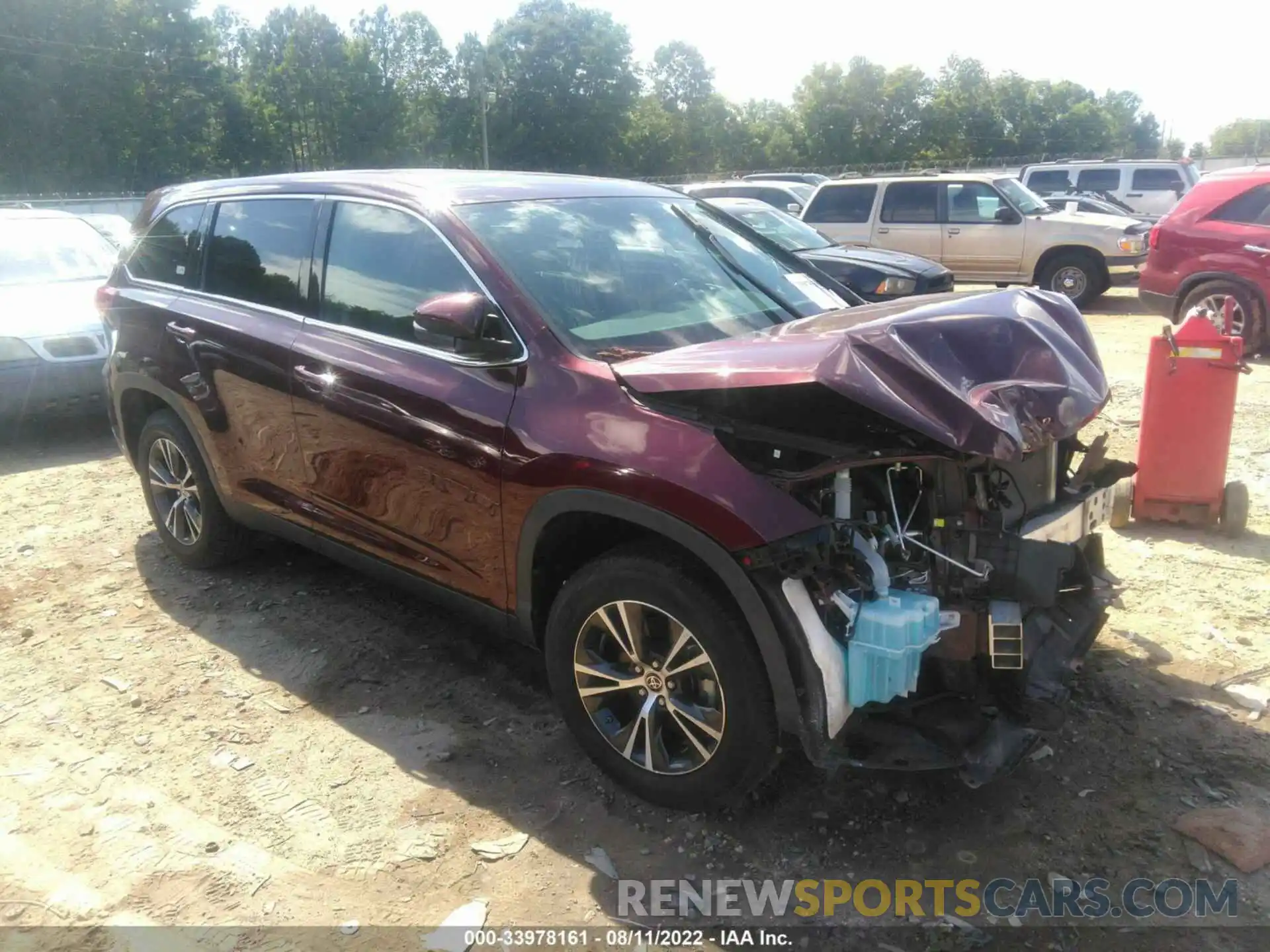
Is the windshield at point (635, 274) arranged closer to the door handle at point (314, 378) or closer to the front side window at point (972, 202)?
the door handle at point (314, 378)

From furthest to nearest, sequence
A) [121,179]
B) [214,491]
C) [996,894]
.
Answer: [121,179]
[214,491]
[996,894]

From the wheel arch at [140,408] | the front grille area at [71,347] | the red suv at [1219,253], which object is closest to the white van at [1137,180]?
the red suv at [1219,253]

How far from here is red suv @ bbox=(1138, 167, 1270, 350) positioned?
9.41 meters

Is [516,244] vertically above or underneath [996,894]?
above

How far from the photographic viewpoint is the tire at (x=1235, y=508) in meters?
5.09

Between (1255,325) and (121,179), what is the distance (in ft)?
180

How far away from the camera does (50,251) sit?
870 centimetres

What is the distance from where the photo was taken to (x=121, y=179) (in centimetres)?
5106

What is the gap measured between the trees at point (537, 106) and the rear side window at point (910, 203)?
4673 cm

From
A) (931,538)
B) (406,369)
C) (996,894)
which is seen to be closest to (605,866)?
(996,894)

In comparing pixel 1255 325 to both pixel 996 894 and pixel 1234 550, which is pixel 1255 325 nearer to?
pixel 1234 550

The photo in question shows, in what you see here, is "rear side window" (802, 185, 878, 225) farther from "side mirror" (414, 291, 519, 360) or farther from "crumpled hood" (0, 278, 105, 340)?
"side mirror" (414, 291, 519, 360)

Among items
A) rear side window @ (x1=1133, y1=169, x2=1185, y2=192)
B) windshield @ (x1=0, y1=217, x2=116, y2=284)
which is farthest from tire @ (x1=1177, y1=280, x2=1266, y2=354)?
rear side window @ (x1=1133, y1=169, x2=1185, y2=192)

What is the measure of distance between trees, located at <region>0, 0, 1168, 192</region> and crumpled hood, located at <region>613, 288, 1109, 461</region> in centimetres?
5889
